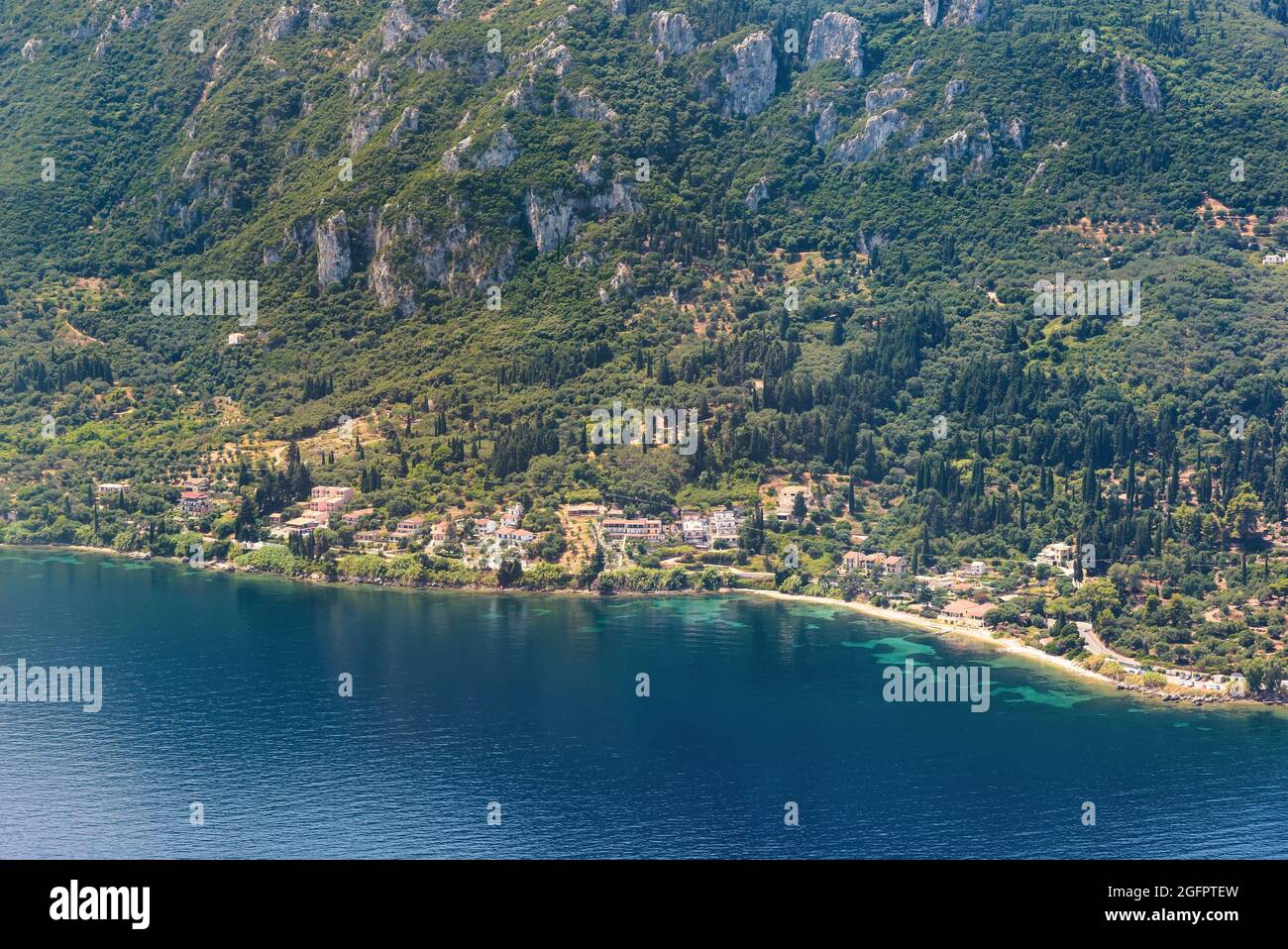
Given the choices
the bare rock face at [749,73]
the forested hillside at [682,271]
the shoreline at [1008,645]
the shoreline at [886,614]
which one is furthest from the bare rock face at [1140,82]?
the shoreline at [886,614]

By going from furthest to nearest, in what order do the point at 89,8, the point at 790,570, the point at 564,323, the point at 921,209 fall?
the point at 89,8 → the point at 921,209 → the point at 564,323 → the point at 790,570

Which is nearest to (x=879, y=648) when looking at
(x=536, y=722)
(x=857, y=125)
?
(x=536, y=722)

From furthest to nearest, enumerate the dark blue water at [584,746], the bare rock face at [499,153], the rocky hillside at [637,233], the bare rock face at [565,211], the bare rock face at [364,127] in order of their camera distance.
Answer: the bare rock face at [364,127] → the bare rock face at [499,153] → the bare rock face at [565,211] → the rocky hillside at [637,233] → the dark blue water at [584,746]

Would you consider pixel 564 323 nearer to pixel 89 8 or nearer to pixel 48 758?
pixel 48 758

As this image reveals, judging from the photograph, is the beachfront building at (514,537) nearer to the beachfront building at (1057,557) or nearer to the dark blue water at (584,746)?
the dark blue water at (584,746)

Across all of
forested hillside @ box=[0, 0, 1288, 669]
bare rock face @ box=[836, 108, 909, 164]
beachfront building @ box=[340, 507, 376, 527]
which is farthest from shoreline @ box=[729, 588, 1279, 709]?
bare rock face @ box=[836, 108, 909, 164]
